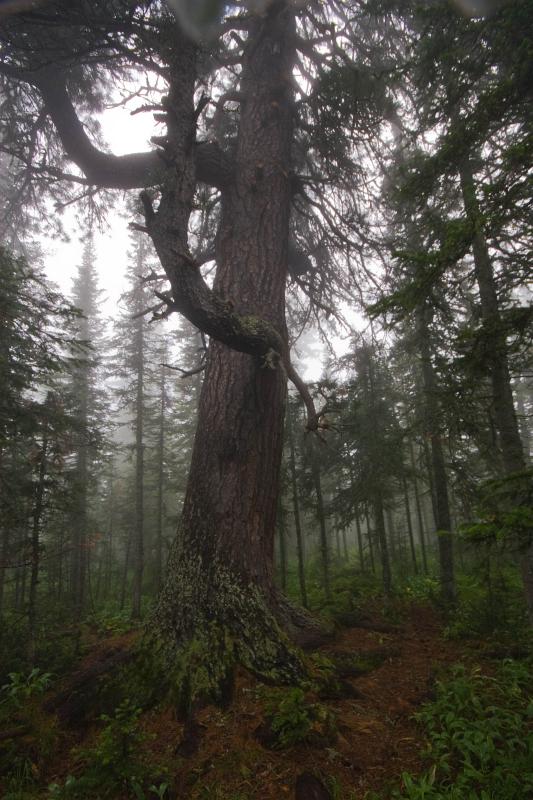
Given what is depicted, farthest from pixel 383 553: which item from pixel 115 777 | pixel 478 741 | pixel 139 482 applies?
pixel 139 482

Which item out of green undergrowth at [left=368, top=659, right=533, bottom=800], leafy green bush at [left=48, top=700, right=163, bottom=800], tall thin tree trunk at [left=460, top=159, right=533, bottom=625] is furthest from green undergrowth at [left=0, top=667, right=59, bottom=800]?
tall thin tree trunk at [left=460, top=159, right=533, bottom=625]

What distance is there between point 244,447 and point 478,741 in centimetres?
351

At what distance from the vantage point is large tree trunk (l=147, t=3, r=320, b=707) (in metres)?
3.98

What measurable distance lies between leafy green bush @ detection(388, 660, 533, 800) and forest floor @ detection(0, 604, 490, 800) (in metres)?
0.18

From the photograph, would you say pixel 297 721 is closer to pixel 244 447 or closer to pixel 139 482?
pixel 244 447

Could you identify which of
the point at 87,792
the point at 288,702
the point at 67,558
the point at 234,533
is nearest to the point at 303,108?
the point at 234,533

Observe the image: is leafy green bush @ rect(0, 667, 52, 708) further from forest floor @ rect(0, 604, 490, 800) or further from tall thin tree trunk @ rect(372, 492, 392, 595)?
tall thin tree trunk @ rect(372, 492, 392, 595)

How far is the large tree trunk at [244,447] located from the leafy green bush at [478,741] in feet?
4.57

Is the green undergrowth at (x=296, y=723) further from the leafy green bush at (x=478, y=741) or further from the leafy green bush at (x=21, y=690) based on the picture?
the leafy green bush at (x=21, y=690)

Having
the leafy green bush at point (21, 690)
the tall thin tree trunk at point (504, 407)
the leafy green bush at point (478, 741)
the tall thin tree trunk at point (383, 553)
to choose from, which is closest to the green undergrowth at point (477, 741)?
the leafy green bush at point (478, 741)

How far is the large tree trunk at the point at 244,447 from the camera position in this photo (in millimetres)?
3982

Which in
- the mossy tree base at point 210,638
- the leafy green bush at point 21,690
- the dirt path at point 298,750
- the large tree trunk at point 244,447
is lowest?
the leafy green bush at point 21,690

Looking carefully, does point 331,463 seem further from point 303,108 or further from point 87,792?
point 87,792

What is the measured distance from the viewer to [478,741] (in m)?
3.15
